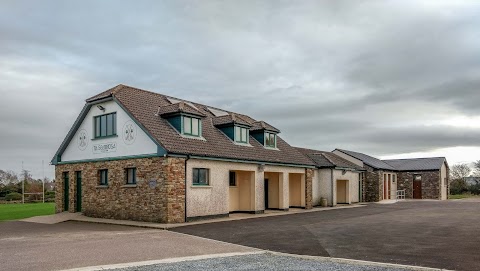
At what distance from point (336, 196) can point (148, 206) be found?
67.6 ft

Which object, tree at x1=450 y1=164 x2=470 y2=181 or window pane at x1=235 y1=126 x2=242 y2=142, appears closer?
window pane at x1=235 y1=126 x2=242 y2=142

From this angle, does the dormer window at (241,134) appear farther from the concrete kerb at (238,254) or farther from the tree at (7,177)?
the tree at (7,177)

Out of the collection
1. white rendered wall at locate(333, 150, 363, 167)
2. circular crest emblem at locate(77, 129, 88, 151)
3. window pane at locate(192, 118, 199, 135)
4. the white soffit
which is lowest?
white rendered wall at locate(333, 150, 363, 167)

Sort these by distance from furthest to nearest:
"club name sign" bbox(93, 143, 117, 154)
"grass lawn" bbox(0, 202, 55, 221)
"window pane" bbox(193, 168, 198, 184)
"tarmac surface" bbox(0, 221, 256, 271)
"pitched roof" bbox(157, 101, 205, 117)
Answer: "grass lawn" bbox(0, 202, 55, 221)
"club name sign" bbox(93, 143, 117, 154)
"pitched roof" bbox(157, 101, 205, 117)
"window pane" bbox(193, 168, 198, 184)
"tarmac surface" bbox(0, 221, 256, 271)

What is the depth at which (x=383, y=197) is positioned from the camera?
1666 inches

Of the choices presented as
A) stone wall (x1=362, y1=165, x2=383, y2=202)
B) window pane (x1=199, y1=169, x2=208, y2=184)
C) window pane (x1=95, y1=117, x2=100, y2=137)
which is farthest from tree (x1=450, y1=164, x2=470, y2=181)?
window pane (x1=95, y1=117, x2=100, y2=137)

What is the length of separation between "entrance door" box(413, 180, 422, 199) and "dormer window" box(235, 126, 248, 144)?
2832 cm

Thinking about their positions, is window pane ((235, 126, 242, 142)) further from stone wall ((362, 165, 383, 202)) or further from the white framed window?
stone wall ((362, 165, 383, 202))

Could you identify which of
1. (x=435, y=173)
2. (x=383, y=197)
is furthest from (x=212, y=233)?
(x=435, y=173)

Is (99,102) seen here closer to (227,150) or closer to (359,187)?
(227,150)

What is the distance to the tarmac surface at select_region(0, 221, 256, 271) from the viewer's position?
1005cm

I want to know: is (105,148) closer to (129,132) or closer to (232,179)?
(129,132)

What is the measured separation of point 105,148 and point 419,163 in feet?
124

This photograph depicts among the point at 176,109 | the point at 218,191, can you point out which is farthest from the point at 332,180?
the point at 176,109
